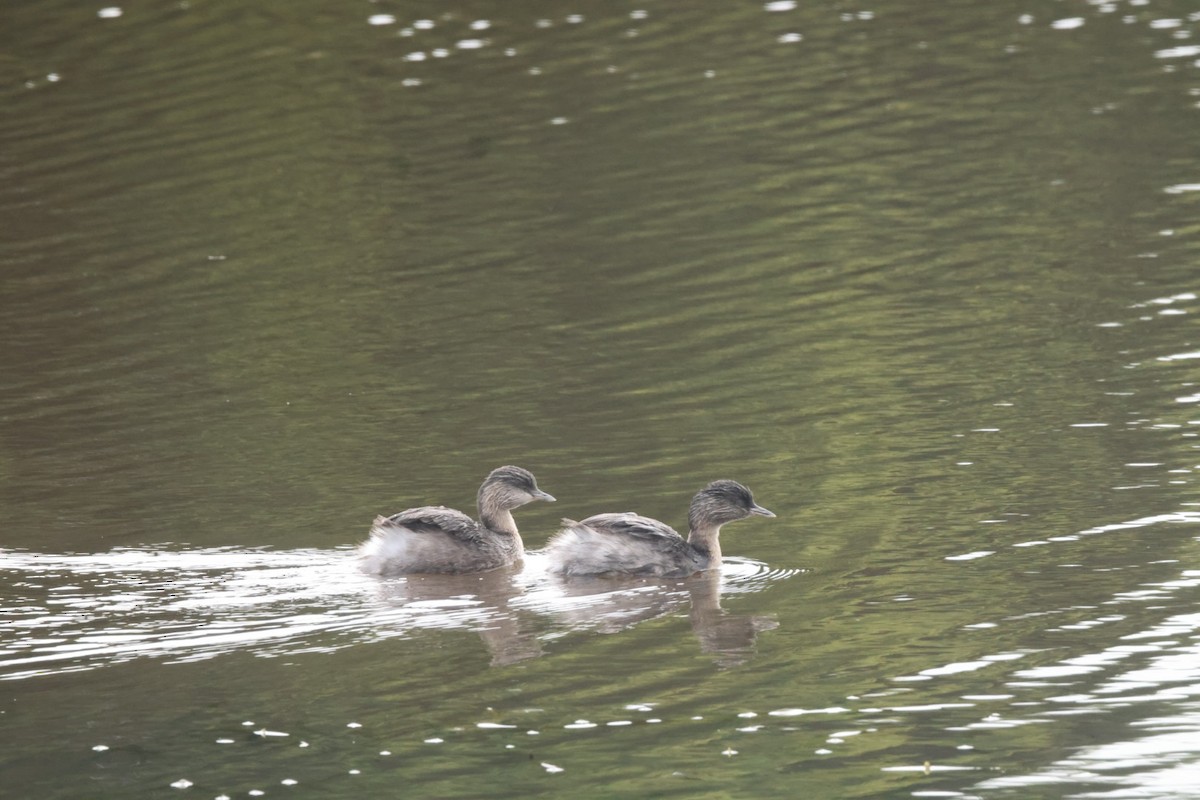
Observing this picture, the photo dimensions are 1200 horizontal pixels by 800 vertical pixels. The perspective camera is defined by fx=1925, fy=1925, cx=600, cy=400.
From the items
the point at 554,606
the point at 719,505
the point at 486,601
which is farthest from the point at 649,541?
the point at 486,601

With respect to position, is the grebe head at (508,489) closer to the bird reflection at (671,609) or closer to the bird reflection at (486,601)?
the bird reflection at (486,601)

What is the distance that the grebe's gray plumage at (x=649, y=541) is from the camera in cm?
1277

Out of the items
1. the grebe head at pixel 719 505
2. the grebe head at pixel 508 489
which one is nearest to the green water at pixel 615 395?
the grebe head at pixel 719 505

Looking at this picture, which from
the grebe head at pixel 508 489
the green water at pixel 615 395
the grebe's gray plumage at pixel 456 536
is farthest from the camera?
the grebe head at pixel 508 489

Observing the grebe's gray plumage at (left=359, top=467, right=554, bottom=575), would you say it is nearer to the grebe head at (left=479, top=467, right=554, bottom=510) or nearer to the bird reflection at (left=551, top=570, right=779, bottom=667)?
the grebe head at (left=479, top=467, right=554, bottom=510)

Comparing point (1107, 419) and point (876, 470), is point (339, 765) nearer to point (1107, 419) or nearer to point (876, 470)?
point (876, 470)

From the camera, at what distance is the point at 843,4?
34156 mm

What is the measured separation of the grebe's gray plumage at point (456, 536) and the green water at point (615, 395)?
0.72ft

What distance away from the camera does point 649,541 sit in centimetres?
1281

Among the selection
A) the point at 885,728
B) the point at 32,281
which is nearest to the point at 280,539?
the point at 885,728

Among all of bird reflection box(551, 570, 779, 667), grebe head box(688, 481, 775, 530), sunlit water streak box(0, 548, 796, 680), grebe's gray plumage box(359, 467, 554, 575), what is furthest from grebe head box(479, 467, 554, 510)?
grebe head box(688, 481, 775, 530)

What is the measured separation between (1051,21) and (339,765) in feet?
84.4

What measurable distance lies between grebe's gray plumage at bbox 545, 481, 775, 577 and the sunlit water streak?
0.45 ft

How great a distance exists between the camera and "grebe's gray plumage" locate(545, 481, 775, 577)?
12.8 metres
